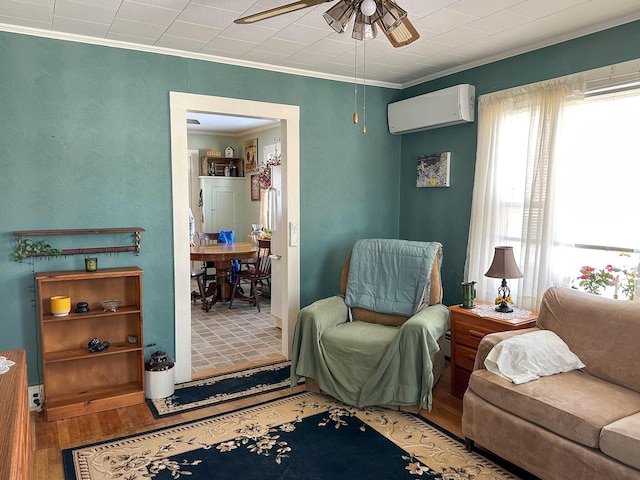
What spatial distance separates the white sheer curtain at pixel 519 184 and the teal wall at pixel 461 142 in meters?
0.13

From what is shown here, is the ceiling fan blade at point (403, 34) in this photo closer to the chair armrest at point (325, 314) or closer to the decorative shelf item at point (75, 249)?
the chair armrest at point (325, 314)

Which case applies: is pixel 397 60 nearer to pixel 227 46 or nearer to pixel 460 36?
pixel 460 36

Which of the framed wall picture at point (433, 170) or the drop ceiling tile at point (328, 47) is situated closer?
the drop ceiling tile at point (328, 47)

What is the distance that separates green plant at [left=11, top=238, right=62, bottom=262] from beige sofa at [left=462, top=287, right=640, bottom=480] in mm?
2809

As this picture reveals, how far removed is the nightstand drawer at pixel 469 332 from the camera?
10.6 feet

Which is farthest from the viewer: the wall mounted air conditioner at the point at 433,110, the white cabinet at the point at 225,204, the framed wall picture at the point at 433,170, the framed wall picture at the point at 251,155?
the white cabinet at the point at 225,204

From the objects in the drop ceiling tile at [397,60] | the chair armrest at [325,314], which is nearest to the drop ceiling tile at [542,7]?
the drop ceiling tile at [397,60]

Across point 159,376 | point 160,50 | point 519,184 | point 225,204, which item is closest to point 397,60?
point 519,184

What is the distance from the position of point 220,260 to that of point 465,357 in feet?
11.3

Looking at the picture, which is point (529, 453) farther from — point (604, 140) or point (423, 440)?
point (604, 140)

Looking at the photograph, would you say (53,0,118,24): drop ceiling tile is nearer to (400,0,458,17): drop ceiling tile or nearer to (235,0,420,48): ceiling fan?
(235,0,420,48): ceiling fan

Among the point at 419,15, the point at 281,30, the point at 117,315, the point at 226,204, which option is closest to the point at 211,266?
the point at 226,204

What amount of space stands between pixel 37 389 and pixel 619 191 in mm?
4021

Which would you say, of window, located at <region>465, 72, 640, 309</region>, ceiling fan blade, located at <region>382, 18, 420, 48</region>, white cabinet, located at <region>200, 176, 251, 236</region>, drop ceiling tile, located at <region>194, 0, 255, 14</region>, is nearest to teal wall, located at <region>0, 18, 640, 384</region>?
window, located at <region>465, 72, 640, 309</region>
